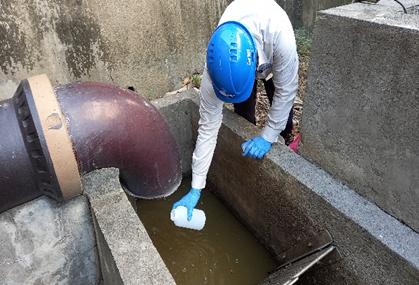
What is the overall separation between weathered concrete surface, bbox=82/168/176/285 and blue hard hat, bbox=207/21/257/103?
871mm

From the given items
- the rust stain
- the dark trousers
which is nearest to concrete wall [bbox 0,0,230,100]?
the dark trousers

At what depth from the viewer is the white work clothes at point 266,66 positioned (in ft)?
7.36

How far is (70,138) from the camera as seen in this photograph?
1.35 m

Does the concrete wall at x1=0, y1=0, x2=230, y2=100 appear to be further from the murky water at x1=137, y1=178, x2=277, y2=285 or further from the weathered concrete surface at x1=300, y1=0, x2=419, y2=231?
the weathered concrete surface at x1=300, y1=0, x2=419, y2=231

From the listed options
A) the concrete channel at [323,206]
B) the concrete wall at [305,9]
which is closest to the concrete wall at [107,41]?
the concrete wall at [305,9]

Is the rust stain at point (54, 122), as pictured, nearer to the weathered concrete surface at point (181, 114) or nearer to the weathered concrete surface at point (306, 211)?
the weathered concrete surface at point (306, 211)

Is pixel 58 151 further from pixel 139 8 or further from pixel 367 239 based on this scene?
pixel 139 8

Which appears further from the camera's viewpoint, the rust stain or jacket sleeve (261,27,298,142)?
jacket sleeve (261,27,298,142)

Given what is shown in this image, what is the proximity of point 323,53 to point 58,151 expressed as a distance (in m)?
1.60

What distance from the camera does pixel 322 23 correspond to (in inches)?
80.7

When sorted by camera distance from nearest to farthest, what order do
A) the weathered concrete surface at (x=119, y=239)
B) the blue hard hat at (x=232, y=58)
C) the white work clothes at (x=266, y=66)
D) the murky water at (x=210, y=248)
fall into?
the weathered concrete surface at (x=119, y=239), the blue hard hat at (x=232, y=58), the white work clothes at (x=266, y=66), the murky water at (x=210, y=248)

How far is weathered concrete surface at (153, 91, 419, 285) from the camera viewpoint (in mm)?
1948

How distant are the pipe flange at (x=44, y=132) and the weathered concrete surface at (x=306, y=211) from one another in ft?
5.21

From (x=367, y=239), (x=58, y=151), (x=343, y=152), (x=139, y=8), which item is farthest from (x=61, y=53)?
(x=367, y=239)
